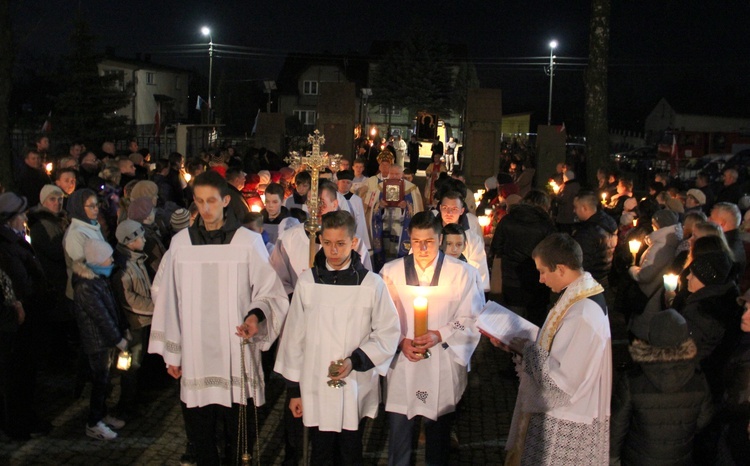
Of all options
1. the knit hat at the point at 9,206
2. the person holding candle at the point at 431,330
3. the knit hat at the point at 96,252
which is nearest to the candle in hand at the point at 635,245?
the person holding candle at the point at 431,330

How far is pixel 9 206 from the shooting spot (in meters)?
6.64

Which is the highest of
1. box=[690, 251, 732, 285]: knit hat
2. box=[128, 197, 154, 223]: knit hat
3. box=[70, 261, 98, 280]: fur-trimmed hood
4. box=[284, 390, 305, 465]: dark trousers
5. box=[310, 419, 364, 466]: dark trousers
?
box=[128, 197, 154, 223]: knit hat

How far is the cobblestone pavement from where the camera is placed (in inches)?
238

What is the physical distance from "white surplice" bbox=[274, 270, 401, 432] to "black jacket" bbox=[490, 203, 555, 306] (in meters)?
3.57

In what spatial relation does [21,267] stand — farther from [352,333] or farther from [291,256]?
[352,333]

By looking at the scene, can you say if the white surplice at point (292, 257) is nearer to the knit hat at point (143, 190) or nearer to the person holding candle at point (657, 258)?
the knit hat at point (143, 190)

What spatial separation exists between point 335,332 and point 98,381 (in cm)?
260

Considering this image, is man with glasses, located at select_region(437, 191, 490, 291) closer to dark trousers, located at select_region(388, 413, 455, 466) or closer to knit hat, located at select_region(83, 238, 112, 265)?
dark trousers, located at select_region(388, 413, 455, 466)

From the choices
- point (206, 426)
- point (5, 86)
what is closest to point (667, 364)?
point (206, 426)

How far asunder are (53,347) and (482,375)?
4530 mm

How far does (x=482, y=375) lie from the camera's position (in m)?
8.31

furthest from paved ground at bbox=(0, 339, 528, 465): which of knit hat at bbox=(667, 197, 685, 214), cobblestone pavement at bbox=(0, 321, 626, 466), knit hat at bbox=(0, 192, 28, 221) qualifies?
knit hat at bbox=(667, 197, 685, 214)

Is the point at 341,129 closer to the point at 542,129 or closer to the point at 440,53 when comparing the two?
the point at 542,129

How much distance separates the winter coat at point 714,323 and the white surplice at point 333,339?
254 centimetres
